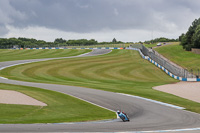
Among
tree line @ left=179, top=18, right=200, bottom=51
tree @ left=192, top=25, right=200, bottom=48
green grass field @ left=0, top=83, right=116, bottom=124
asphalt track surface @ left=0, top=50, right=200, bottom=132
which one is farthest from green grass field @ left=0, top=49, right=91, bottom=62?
asphalt track surface @ left=0, top=50, right=200, bottom=132

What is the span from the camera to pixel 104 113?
58.3 feet

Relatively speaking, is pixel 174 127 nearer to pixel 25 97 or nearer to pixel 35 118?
pixel 35 118

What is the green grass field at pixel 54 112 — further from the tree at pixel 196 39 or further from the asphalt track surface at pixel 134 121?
the tree at pixel 196 39

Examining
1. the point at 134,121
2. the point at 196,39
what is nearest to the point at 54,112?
the point at 134,121

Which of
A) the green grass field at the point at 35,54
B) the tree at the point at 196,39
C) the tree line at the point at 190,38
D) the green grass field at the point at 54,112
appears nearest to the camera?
the green grass field at the point at 54,112

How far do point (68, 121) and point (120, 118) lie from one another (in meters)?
3.09

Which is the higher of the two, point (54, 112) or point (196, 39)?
point (196, 39)

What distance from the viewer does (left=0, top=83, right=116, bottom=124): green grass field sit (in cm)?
1527

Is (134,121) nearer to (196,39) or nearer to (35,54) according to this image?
(35,54)

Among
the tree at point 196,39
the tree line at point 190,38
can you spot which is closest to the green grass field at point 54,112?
the tree at point 196,39

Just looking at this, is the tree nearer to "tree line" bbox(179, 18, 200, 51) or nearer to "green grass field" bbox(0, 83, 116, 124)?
"tree line" bbox(179, 18, 200, 51)

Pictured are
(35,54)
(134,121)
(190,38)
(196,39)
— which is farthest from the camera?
(190,38)

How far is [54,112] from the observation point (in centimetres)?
1744

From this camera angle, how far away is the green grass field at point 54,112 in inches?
601
